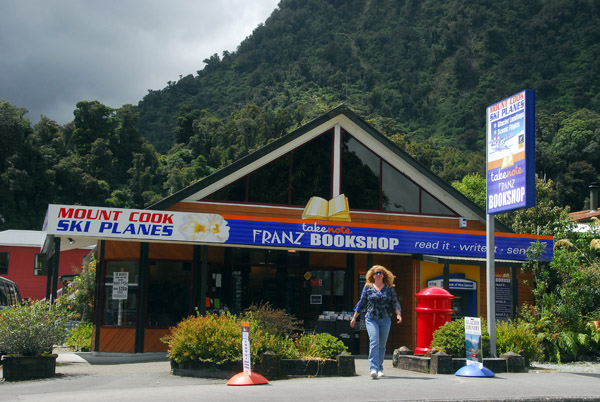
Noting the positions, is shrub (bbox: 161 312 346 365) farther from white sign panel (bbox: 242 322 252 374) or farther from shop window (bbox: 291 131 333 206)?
shop window (bbox: 291 131 333 206)

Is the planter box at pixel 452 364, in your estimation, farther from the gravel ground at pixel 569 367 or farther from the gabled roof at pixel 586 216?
the gabled roof at pixel 586 216

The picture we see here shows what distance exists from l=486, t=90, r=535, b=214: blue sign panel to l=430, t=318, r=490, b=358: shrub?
239cm

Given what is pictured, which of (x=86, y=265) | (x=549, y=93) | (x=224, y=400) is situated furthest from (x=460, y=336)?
(x=549, y=93)

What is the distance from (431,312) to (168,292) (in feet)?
25.4

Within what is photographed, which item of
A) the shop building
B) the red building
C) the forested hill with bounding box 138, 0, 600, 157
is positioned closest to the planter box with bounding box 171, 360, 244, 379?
the shop building

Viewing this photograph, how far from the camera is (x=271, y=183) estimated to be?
62.8 feet

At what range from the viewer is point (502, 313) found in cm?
1820

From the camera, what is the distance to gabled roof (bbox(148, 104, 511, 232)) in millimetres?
18516

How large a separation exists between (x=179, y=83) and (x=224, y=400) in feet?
407

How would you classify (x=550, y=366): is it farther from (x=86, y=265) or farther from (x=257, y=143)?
(x=257, y=143)

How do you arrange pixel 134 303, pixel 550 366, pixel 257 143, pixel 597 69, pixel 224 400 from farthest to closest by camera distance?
1. pixel 597 69
2. pixel 257 143
3. pixel 134 303
4. pixel 550 366
5. pixel 224 400

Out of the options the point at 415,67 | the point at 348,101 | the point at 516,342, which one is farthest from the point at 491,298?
the point at 415,67

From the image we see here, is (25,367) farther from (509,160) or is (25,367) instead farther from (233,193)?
(509,160)

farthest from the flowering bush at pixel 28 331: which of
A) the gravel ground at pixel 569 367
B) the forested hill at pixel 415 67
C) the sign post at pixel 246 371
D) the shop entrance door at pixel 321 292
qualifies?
the forested hill at pixel 415 67
